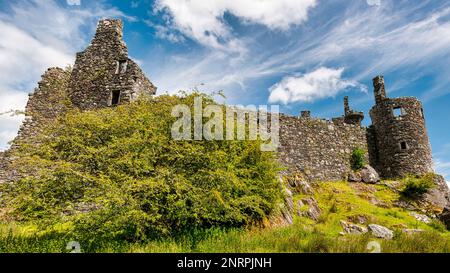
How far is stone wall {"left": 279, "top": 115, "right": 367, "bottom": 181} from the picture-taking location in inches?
881

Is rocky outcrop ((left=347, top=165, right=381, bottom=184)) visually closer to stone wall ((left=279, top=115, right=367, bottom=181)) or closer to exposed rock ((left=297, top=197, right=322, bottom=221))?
stone wall ((left=279, top=115, right=367, bottom=181))

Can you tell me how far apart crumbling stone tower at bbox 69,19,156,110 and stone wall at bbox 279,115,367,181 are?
1057 cm

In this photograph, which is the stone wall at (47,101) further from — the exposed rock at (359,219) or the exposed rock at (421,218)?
the exposed rock at (421,218)

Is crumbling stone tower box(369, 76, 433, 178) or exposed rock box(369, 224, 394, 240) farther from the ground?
crumbling stone tower box(369, 76, 433, 178)

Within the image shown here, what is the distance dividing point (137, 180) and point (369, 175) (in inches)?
756

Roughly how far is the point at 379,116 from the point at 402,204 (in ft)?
29.4

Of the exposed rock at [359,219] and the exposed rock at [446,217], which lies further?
the exposed rock at [446,217]

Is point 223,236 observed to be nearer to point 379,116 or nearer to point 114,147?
point 114,147

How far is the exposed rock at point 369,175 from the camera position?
22.7 metres

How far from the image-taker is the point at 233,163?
1120 centimetres

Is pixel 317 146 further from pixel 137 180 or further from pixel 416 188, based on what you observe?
pixel 137 180

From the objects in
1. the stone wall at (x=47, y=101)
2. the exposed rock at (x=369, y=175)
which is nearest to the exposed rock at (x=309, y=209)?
the exposed rock at (x=369, y=175)

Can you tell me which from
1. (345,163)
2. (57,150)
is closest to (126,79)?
(57,150)

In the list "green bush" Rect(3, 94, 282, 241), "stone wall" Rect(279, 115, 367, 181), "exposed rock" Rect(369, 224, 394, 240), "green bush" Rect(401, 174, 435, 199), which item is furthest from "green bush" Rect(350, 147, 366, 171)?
"green bush" Rect(3, 94, 282, 241)
